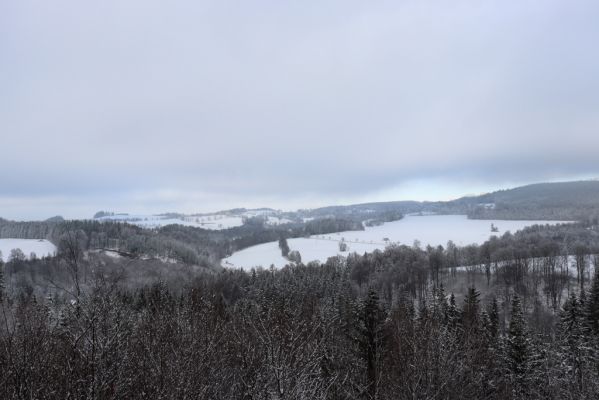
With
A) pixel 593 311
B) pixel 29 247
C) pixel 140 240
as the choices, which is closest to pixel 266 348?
pixel 593 311

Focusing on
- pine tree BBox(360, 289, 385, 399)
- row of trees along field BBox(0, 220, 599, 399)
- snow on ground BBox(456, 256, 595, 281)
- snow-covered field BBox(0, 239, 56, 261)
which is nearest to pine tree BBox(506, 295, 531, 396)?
row of trees along field BBox(0, 220, 599, 399)

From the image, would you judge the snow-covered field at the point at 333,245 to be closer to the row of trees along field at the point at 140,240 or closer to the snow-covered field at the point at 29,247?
the row of trees along field at the point at 140,240

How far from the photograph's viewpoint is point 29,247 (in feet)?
411

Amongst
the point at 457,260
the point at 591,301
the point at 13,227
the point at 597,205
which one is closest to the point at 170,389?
the point at 591,301

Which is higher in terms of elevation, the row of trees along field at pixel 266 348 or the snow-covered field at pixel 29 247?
the row of trees along field at pixel 266 348

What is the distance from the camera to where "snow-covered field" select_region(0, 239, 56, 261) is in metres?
115

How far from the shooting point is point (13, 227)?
506ft

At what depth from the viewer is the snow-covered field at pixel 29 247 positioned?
115381 mm

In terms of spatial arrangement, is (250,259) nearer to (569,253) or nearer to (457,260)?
(457,260)

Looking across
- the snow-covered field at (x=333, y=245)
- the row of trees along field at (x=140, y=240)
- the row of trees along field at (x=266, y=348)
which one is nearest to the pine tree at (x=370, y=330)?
the row of trees along field at (x=266, y=348)

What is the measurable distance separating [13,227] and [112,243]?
68.8 metres

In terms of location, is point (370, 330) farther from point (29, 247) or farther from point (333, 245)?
point (29, 247)

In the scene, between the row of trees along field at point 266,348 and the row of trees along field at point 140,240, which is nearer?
the row of trees along field at point 266,348

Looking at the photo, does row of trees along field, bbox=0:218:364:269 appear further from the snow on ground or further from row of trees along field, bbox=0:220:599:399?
the snow on ground
